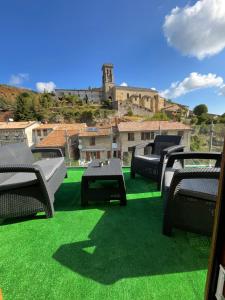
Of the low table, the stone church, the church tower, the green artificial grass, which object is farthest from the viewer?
the church tower

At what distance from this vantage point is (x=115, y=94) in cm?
5056

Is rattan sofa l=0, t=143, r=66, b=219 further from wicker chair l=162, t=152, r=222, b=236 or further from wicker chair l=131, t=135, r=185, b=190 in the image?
wicker chair l=131, t=135, r=185, b=190

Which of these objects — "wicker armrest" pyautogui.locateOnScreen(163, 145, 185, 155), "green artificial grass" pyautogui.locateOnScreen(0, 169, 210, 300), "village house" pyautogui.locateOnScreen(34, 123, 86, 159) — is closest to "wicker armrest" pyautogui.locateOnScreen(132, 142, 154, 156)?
"wicker armrest" pyautogui.locateOnScreen(163, 145, 185, 155)

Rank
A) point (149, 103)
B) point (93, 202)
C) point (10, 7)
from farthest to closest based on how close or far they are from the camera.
A: point (149, 103) → point (10, 7) → point (93, 202)

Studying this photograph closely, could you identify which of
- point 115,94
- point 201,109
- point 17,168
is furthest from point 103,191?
→ point 115,94

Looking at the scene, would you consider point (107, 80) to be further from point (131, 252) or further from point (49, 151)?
point (131, 252)

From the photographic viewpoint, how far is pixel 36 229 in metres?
1.70

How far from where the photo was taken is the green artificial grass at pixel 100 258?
3.49ft

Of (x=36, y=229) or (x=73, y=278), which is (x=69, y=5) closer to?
(x=36, y=229)

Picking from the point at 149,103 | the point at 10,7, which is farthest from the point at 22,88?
the point at 10,7

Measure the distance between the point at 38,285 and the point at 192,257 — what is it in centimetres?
108

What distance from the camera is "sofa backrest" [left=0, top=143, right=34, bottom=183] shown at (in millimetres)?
2095

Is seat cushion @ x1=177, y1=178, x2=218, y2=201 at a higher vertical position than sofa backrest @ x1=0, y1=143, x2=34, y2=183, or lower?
lower

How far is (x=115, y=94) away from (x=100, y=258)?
52087 millimetres
